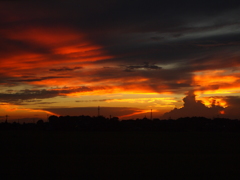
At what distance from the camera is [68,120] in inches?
3725

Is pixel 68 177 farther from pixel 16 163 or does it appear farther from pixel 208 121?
pixel 208 121

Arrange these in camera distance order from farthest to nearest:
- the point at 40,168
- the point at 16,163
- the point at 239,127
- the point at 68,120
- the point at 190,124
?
the point at 68,120 < the point at 190,124 < the point at 239,127 < the point at 16,163 < the point at 40,168

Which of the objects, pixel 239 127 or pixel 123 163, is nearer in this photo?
pixel 123 163

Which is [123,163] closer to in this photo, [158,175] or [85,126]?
[158,175]

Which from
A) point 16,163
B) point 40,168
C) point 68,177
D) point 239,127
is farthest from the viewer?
point 239,127

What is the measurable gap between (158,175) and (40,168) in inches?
281

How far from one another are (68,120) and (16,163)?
252 feet

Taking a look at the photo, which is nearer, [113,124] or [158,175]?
[158,175]

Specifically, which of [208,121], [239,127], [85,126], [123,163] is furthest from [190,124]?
[123,163]

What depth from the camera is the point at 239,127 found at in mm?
80500

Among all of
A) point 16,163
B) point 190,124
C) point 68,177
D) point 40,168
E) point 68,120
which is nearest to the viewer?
point 68,177

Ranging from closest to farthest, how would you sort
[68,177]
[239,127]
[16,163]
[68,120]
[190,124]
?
[68,177], [16,163], [239,127], [190,124], [68,120]

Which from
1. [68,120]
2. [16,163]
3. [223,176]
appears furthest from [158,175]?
[68,120]

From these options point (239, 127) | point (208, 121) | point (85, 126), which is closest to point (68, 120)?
point (85, 126)
